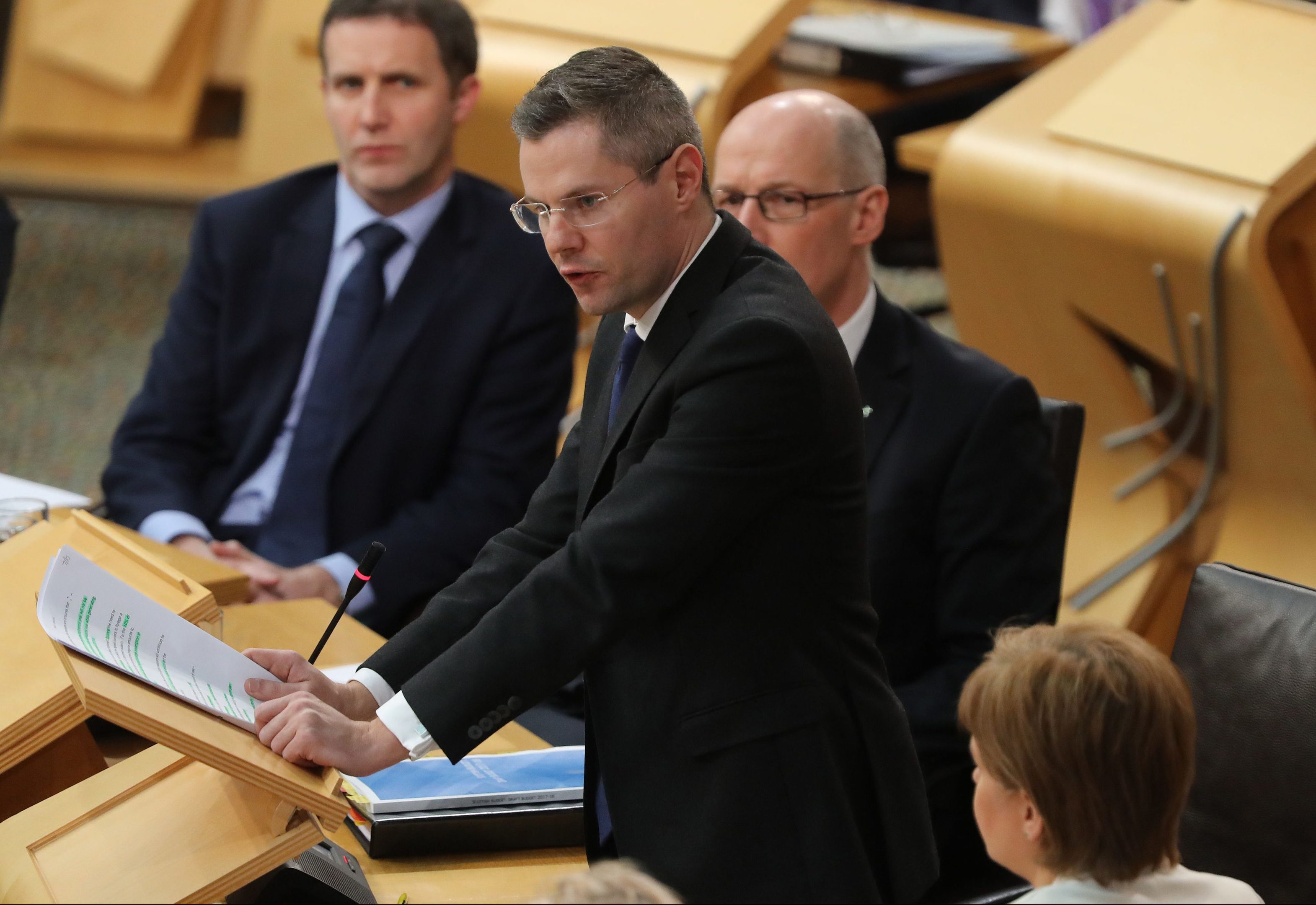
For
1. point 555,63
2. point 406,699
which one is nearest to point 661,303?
point 406,699

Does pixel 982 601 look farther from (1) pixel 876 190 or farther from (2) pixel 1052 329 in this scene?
(2) pixel 1052 329

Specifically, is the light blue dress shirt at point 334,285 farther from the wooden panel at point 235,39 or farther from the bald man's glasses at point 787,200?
the wooden panel at point 235,39

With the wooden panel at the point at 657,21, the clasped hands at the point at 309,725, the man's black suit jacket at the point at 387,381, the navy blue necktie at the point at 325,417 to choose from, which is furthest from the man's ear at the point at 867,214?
the wooden panel at the point at 657,21

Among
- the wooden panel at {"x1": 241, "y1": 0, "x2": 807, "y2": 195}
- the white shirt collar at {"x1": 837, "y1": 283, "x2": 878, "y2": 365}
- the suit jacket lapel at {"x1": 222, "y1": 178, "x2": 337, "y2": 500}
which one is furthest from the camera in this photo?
the wooden panel at {"x1": 241, "y1": 0, "x2": 807, "y2": 195}

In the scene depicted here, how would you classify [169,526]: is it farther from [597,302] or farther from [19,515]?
[597,302]

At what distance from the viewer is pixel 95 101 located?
5.62 m

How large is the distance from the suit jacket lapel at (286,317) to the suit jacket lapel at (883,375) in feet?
3.39

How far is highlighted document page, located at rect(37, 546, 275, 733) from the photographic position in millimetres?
1254

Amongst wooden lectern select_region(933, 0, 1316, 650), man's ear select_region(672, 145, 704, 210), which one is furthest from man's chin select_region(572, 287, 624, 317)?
wooden lectern select_region(933, 0, 1316, 650)

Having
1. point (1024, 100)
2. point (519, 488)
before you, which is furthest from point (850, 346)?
point (1024, 100)

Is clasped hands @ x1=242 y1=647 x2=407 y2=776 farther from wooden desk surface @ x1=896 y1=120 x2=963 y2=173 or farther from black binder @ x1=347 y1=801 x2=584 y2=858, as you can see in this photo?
wooden desk surface @ x1=896 y1=120 x2=963 y2=173

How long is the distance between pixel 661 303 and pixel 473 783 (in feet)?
1.82

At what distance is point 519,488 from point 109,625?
1519mm

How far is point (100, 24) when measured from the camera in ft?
18.2
